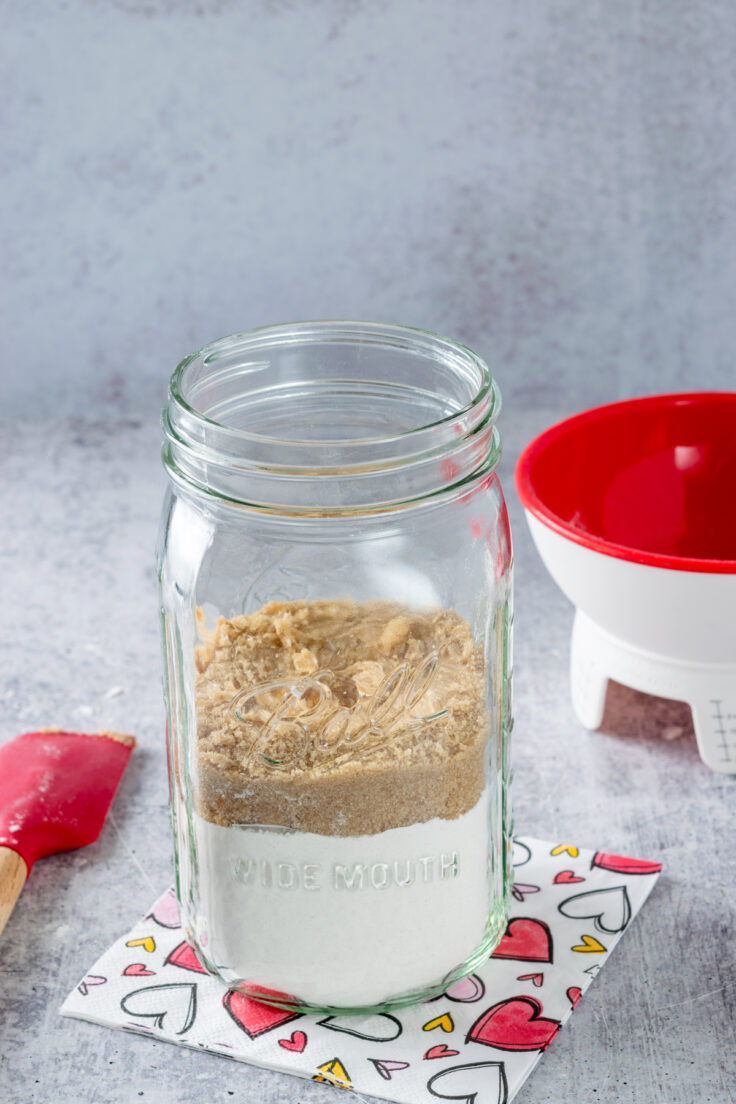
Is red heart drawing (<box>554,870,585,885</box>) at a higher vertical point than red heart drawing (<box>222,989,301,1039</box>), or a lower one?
lower

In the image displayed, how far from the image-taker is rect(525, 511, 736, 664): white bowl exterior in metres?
0.74

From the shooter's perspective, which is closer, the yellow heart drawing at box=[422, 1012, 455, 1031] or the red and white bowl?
the yellow heart drawing at box=[422, 1012, 455, 1031]

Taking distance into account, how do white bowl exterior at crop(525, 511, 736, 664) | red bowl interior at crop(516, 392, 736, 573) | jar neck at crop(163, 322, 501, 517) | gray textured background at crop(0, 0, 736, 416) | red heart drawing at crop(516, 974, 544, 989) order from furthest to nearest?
gray textured background at crop(0, 0, 736, 416) → red bowl interior at crop(516, 392, 736, 573) → white bowl exterior at crop(525, 511, 736, 664) → red heart drawing at crop(516, 974, 544, 989) → jar neck at crop(163, 322, 501, 517)

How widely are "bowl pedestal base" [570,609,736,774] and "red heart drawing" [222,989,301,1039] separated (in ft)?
1.03

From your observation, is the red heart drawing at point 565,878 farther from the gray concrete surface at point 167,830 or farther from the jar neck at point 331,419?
the jar neck at point 331,419

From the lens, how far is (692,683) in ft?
2.63

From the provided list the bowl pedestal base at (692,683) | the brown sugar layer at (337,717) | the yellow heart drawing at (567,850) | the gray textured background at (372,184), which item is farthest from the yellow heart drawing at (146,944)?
the gray textured background at (372,184)

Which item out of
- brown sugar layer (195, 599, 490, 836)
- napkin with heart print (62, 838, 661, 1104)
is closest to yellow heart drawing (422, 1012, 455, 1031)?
napkin with heart print (62, 838, 661, 1104)

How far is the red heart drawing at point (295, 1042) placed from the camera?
0.59m

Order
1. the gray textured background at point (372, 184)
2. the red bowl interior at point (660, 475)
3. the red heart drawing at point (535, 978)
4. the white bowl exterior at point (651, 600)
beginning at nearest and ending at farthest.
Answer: the red heart drawing at point (535, 978), the white bowl exterior at point (651, 600), the red bowl interior at point (660, 475), the gray textured background at point (372, 184)

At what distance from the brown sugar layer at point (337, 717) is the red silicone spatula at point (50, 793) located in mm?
163

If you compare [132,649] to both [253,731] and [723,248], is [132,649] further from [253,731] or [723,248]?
[723,248]

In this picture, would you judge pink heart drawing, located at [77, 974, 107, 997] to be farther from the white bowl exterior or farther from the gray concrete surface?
the white bowl exterior

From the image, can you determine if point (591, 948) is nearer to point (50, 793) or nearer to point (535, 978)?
point (535, 978)
